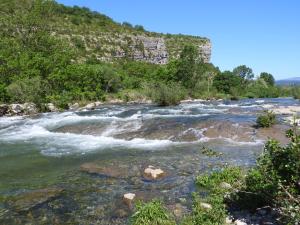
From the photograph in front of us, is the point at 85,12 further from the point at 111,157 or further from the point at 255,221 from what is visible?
the point at 255,221

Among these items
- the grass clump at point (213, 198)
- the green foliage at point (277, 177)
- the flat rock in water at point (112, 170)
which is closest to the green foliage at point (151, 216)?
the grass clump at point (213, 198)

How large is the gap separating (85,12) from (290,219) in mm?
144596

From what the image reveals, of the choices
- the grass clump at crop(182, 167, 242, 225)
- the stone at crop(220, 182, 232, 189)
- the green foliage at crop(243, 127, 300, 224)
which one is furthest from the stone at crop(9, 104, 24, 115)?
the green foliage at crop(243, 127, 300, 224)

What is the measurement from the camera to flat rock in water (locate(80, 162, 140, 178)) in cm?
1634

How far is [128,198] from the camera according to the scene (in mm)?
12820

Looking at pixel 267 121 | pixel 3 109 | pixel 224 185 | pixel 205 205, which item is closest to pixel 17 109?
pixel 3 109

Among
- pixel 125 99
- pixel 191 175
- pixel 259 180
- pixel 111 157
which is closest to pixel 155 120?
pixel 111 157

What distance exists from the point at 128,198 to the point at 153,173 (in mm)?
3037

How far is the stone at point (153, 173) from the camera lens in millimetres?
15540

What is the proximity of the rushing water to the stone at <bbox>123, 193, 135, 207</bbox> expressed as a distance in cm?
20

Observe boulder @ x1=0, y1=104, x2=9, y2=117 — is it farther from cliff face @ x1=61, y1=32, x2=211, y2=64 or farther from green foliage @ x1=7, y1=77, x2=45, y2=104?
cliff face @ x1=61, y1=32, x2=211, y2=64

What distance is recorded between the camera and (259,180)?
34.7ft

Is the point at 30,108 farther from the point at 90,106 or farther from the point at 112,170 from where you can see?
the point at 112,170

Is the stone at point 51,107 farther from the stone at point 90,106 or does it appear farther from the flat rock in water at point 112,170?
the flat rock in water at point 112,170
